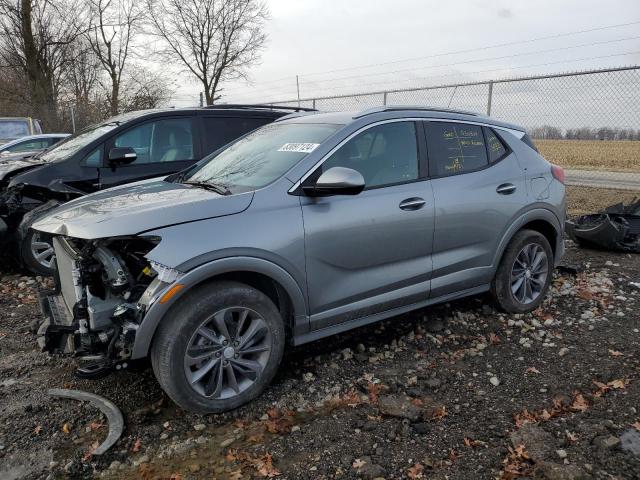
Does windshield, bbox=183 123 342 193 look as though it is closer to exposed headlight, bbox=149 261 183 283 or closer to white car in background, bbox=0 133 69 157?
exposed headlight, bbox=149 261 183 283

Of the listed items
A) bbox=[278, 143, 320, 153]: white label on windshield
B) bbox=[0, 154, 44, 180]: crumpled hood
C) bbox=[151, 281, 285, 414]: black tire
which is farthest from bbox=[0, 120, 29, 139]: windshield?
bbox=[151, 281, 285, 414]: black tire

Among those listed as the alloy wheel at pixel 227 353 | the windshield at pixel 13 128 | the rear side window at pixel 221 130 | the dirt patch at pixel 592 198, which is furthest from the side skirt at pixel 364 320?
the windshield at pixel 13 128

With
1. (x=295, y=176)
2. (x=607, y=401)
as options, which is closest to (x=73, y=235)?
(x=295, y=176)

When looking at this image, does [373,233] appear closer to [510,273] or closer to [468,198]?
[468,198]

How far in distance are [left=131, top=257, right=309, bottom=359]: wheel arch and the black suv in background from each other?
2938mm

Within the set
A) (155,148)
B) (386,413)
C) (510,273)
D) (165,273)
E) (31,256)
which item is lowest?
(386,413)

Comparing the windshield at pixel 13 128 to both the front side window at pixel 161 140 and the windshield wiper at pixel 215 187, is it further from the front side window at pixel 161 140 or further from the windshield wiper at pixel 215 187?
the windshield wiper at pixel 215 187

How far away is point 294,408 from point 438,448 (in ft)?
2.90

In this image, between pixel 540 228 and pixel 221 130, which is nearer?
pixel 540 228

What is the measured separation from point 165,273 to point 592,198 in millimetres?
9015

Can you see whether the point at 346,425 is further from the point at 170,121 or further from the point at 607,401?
the point at 170,121

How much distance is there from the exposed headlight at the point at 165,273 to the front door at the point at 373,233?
81cm

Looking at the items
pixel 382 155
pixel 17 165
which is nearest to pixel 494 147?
pixel 382 155

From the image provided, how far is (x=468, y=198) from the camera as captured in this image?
396 centimetres
